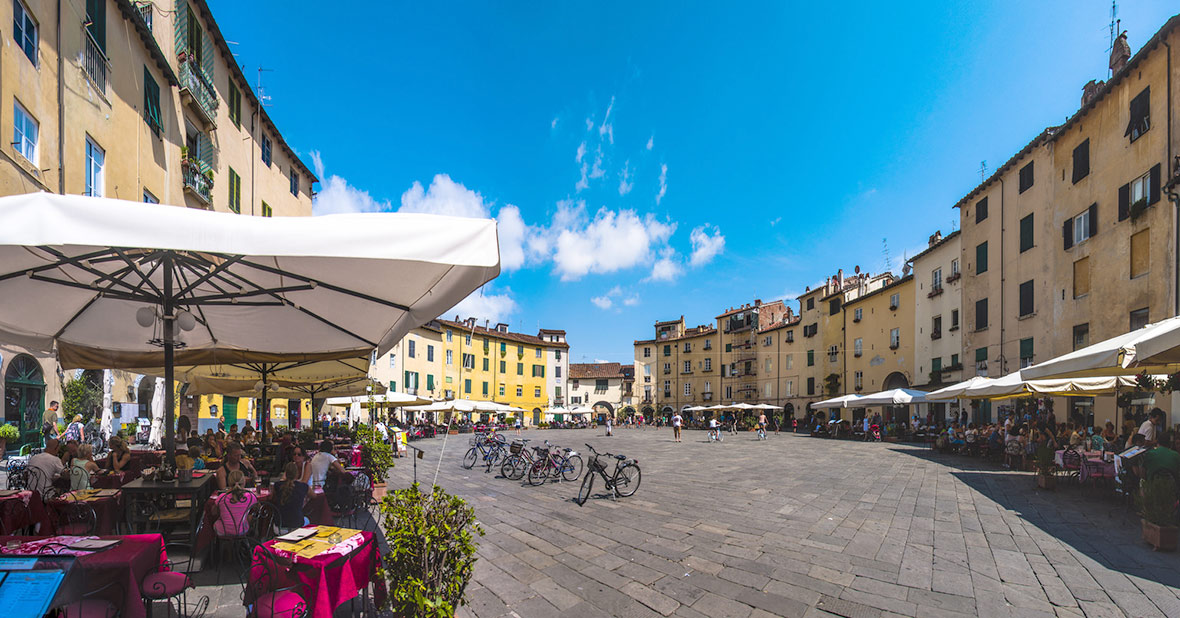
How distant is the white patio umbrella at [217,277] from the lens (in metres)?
2.56

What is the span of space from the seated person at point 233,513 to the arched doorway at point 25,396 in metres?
10.4

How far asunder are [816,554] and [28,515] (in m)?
7.65

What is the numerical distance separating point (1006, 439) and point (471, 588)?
15.9 meters

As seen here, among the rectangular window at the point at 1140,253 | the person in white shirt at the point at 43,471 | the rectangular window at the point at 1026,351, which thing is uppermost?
the rectangular window at the point at 1140,253

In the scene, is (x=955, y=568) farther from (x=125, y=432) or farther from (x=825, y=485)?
(x=125, y=432)

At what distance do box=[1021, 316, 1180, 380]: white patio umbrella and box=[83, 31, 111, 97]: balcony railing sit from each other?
19.0 m

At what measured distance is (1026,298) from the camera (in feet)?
68.5

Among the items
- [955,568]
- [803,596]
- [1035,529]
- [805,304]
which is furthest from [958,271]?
[803,596]

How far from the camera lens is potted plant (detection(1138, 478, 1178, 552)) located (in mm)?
6137

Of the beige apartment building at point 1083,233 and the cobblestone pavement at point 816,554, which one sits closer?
the cobblestone pavement at point 816,554

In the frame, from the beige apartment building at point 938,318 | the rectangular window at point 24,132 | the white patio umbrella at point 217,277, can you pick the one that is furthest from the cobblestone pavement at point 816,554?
the beige apartment building at point 938,318

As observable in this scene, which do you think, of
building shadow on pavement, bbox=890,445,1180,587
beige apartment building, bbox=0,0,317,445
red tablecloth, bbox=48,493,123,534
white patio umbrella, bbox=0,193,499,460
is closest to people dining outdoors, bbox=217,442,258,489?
red tablecloth, bbox=48,493,123,534

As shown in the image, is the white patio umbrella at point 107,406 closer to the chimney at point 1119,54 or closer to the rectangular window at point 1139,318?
the rectangular window at point 1139,318

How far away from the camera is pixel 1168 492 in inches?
247
